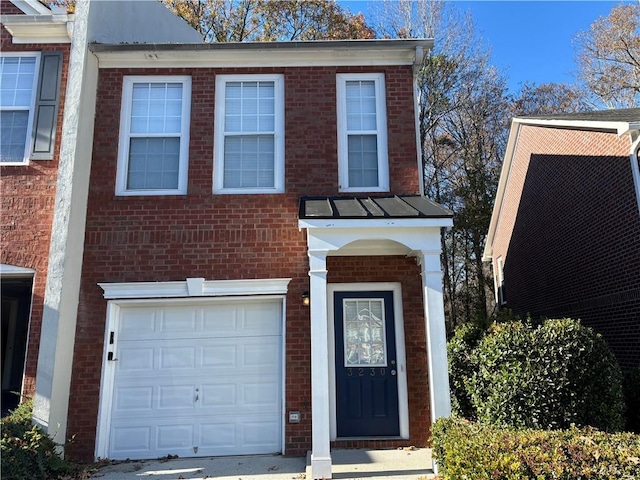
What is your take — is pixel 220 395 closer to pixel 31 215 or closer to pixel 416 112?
pixel 31 215

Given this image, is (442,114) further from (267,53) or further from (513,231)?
(267,53)

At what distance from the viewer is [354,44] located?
7.91 meters

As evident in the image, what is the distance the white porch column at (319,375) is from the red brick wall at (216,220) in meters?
0.96

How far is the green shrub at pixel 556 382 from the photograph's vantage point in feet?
19.5

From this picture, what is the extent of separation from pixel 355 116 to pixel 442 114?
1372 centimetres

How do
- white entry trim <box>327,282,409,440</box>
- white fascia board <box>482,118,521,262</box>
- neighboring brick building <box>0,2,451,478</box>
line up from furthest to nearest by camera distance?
1. white fascia board <box>482,118,521,262</box>
2. white entry trim <box>327,282,409,440</box>
3. neighboring brick building <box>0,2,451,478</box>

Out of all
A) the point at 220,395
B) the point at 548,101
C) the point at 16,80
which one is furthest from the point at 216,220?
the point at 548,101

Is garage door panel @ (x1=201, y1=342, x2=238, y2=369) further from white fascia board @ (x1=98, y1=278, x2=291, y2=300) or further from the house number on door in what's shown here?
the house number on door

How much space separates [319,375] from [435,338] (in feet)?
5.16

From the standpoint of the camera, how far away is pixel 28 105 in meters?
7.68

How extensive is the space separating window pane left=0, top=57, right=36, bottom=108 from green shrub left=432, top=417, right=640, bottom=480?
7915 millimetres

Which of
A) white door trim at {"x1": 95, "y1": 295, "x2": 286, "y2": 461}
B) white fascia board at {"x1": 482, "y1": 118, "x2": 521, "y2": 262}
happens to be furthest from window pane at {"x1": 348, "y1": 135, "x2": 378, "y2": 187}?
white fascia board at {"x1": 482, "y1": 118, "x2": 521, "y2": 262}

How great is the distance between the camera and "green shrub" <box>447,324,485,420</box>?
7620 millimetres

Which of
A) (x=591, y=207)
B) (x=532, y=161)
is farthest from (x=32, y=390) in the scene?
(x=532, y=161)
